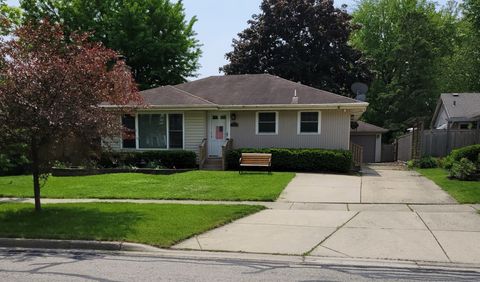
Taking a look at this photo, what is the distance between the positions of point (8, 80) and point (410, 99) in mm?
37866

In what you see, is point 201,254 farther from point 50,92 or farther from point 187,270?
point 50,92

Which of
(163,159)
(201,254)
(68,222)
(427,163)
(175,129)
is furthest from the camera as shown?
(175,129)

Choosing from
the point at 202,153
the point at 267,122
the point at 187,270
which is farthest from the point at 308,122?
the point at 187,270

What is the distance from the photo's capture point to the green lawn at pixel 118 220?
25.1 feet

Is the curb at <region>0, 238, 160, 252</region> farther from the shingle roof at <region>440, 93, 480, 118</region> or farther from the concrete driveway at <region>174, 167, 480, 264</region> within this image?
the shingle roof at <region>440, 93, 480, 118</region>

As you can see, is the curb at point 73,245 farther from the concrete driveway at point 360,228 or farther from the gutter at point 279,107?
the gutter at point 279,107

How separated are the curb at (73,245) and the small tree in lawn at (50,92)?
2.20 meters

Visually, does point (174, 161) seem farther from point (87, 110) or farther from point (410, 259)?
point (410, 259)

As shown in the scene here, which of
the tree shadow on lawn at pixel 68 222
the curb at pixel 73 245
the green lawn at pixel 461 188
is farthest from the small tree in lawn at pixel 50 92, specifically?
the green lawn at pixel 461 188

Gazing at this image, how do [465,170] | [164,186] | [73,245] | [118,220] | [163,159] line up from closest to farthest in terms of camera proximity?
[73,245] → [118,220] → [164,186] → [465,170] → [163,159]

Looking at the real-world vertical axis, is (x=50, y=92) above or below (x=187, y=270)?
above

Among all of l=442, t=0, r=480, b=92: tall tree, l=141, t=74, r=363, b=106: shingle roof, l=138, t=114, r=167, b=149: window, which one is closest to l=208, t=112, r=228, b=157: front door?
l=141, t=74, r=363, b=106: shingle roof

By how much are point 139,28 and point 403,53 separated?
24972 mm

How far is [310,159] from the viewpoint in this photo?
18.2m
